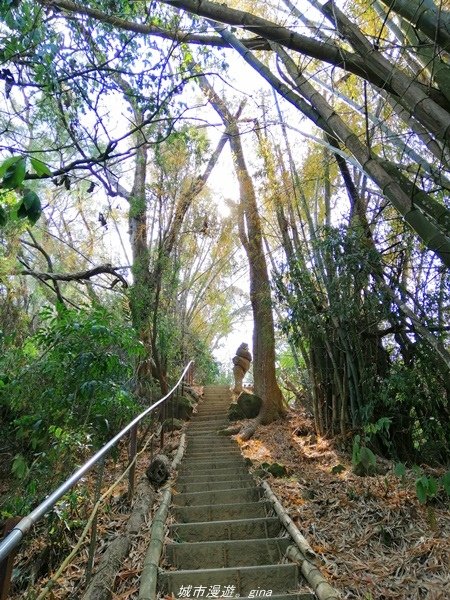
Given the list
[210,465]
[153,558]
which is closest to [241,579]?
[153,558]

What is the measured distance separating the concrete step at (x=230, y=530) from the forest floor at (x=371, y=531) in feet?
0.61

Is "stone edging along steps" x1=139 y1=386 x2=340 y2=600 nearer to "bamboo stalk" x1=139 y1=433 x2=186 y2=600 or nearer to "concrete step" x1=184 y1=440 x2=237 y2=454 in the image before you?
"bamboo stalk" x1=139 y1=433 x2=186 y2=600

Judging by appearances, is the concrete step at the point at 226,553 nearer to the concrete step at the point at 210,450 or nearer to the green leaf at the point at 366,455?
the green leaf at the point at 366,455

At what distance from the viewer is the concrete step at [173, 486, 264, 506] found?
3.88 m

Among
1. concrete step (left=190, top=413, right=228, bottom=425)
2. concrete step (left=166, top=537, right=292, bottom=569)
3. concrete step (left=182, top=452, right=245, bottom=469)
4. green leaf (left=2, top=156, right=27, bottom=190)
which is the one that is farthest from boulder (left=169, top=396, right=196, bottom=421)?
green leaf (left=2, top=156, right=27, bottom=190)

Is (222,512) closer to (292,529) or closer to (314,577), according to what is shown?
(292,529)

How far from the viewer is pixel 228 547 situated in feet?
9.29

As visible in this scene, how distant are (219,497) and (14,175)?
3.51 m

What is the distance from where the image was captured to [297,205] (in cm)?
618

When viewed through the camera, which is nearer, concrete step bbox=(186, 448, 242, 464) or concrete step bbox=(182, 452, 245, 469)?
concrete step bbox=(182, 452, 245, 469)

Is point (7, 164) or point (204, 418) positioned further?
point (204, 418)

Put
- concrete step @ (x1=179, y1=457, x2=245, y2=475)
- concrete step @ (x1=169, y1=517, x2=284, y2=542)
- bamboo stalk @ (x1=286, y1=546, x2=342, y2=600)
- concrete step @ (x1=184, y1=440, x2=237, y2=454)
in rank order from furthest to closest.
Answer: concrete step @ (x1=184, y1=440, x2=237, y2=454)
concrete step @ (x1=179, y1=457, x2=245, y2=475)
concrete step @ (x1=169, y1=517, x2=284, y2=542)
bamboo stalk @ (x1=286, y1=546, x2=342, y2=600)

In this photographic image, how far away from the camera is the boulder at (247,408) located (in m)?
8.79

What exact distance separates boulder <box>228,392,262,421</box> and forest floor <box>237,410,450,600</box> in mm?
4221
